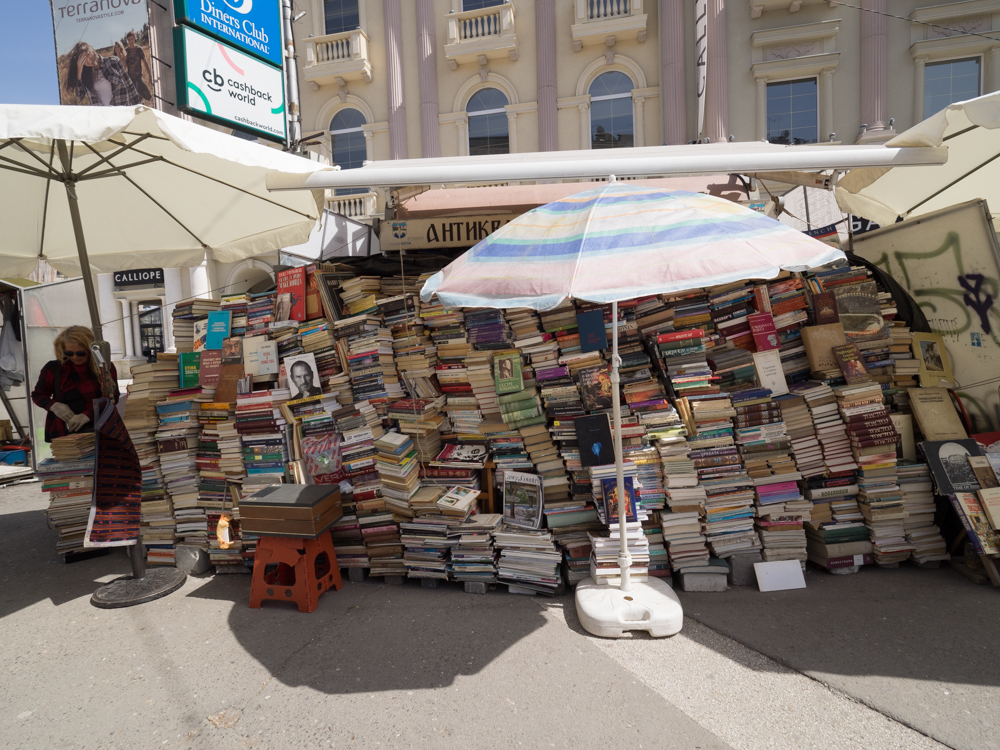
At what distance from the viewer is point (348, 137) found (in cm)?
1359

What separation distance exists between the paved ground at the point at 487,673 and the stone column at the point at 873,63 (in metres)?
10.9

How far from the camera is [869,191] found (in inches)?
166

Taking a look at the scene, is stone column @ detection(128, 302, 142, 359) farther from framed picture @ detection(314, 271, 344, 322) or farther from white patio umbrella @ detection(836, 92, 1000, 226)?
white patio umbrella @ detection(836, 92, 1000, 226)

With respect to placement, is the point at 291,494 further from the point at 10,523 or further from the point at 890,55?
the point at 890,55

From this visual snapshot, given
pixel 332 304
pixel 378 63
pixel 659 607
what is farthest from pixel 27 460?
pixel 378 63

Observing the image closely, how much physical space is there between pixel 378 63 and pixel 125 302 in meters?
9.65

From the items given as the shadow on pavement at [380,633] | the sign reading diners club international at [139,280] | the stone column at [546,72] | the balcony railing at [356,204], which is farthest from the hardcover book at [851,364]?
the sign reading diners club international at [139,280]

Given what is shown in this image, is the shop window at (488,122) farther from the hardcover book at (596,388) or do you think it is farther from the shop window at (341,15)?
the hardcover book at (596,388)

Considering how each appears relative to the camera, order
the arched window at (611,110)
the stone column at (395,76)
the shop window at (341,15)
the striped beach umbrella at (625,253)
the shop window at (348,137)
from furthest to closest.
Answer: the shop window at (348,137) → the shop window at (341,15) → the stone column at (395,76) → the arched window at (611,110) → the striped beach umbrella at (625,253)

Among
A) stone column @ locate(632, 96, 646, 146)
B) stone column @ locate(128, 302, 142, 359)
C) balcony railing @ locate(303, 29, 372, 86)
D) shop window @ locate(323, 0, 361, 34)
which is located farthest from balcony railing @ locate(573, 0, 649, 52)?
stone column @ locate(128, 302, 142, 359)

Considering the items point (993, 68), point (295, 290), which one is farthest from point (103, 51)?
point (993, 68)

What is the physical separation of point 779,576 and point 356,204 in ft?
39.2

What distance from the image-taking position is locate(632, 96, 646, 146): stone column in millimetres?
11992

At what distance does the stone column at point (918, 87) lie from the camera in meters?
10.5
